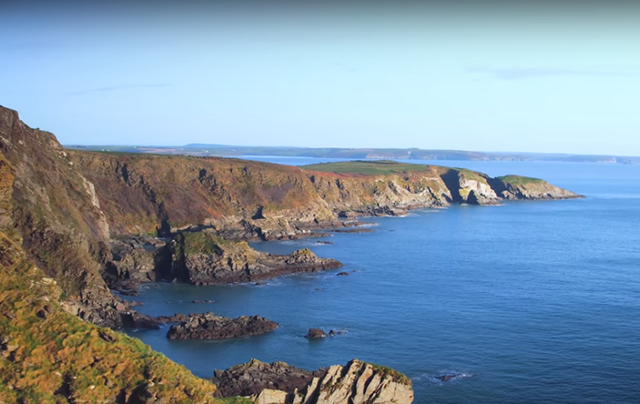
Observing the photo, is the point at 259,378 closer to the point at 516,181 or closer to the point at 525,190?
Result: the point at 525,190

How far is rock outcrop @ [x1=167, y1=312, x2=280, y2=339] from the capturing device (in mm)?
51281

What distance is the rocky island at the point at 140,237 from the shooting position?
29.3 metres

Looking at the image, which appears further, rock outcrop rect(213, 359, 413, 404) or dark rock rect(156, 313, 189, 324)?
dark rock rect(156, 313, 189, 324)

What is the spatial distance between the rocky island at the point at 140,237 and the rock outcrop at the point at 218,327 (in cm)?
54

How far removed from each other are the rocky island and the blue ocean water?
4.66 metres

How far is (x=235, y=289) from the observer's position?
68000 mm

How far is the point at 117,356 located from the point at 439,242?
249 ft

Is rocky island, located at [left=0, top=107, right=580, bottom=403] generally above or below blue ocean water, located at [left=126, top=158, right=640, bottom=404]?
above

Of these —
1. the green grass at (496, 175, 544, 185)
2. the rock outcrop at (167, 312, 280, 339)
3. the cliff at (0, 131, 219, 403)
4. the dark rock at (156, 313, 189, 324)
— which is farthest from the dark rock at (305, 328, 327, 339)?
the green grass at (496, 175, 544, 185)

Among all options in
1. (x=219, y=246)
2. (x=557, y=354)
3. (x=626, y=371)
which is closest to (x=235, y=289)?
(x=219, y=246)

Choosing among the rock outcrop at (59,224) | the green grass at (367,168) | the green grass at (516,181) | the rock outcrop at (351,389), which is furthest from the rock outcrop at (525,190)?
the rock outcrop at (351,389)

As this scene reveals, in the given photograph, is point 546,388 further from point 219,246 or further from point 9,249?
point 219,246

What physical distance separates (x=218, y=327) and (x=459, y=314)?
1986 cm

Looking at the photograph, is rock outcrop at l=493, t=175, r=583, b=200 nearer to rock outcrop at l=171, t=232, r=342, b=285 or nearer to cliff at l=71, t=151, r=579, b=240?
cliff at l=71, t=151, r=579, b=240
